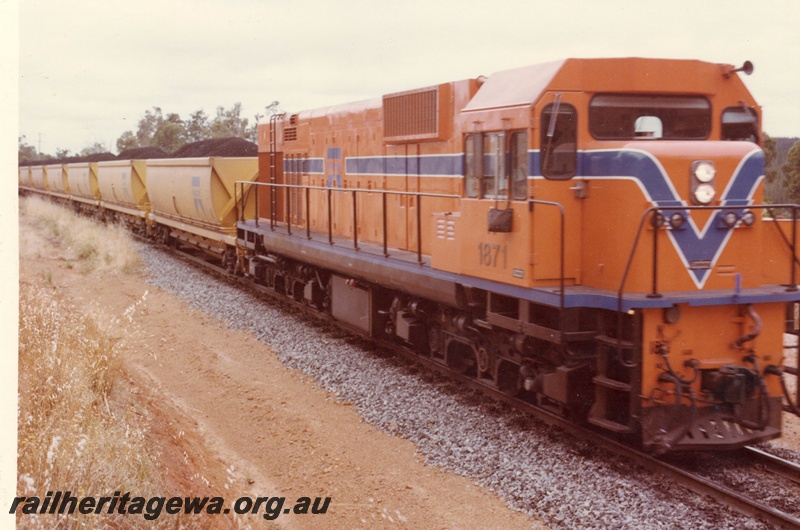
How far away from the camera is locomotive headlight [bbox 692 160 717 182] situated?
7085 mm

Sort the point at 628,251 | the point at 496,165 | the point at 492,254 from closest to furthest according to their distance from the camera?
1. the point at 628,251
2. the point at 496,165
3. the point at 492,254

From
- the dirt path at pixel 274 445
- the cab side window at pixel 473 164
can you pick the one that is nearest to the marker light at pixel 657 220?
the cab side window at pixel 473 164

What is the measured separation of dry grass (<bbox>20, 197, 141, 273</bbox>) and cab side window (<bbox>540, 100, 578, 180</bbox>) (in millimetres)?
15515

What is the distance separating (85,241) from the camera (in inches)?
946

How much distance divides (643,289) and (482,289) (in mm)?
1913

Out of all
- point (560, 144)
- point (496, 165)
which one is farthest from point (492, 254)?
point (560, 144)

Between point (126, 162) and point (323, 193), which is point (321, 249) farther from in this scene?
point (126, 162)

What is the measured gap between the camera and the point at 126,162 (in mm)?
28828

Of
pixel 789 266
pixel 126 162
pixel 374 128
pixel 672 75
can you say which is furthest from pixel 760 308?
pixel 126 162

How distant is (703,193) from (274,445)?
16.4 ft

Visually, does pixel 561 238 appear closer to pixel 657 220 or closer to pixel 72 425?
pixel 657 220

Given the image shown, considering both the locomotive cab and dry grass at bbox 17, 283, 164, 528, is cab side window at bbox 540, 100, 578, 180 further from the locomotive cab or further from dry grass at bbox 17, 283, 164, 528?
dry grass at bbox 17, 283, 164, 528

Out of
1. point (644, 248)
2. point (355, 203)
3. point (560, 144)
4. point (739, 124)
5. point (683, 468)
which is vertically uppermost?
point (739, 124)
